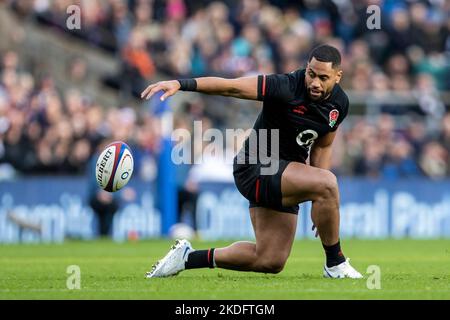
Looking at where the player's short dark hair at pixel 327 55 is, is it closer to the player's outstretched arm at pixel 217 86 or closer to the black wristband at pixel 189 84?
the player's outstretched arm at pixel 217 86

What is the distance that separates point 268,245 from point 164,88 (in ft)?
6.75

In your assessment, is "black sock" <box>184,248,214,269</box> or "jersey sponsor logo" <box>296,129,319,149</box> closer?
"jersey sponsor logo" <box>296,129,319,149</box>

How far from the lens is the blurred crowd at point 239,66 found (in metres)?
21.5

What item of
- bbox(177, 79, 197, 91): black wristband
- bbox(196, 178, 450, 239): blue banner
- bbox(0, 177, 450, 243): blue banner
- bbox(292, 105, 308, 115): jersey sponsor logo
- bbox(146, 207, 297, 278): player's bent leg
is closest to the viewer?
bbox(177, 79, 197, 91): black wristband

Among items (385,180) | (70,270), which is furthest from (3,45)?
(70,270)

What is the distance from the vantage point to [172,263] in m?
10.9

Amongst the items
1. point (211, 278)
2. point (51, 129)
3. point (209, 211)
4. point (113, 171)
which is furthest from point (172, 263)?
point (51, 129)

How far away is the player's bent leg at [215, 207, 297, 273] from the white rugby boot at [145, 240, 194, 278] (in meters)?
0.38

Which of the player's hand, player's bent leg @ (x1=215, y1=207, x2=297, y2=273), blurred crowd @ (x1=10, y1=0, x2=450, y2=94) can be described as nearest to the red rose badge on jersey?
player's bent leg @ (x1=215, y1=207, x2=297, y2=273)

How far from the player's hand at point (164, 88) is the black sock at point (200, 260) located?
1.91 metres

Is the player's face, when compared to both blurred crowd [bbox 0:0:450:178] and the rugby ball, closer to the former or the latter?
the rugby ball

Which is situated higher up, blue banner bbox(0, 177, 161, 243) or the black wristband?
the black wristband

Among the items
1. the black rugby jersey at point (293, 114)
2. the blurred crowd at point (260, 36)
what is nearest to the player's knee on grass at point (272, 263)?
the black rugby jersey at point (293, 114)

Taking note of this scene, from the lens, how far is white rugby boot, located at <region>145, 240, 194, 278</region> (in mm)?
10883
